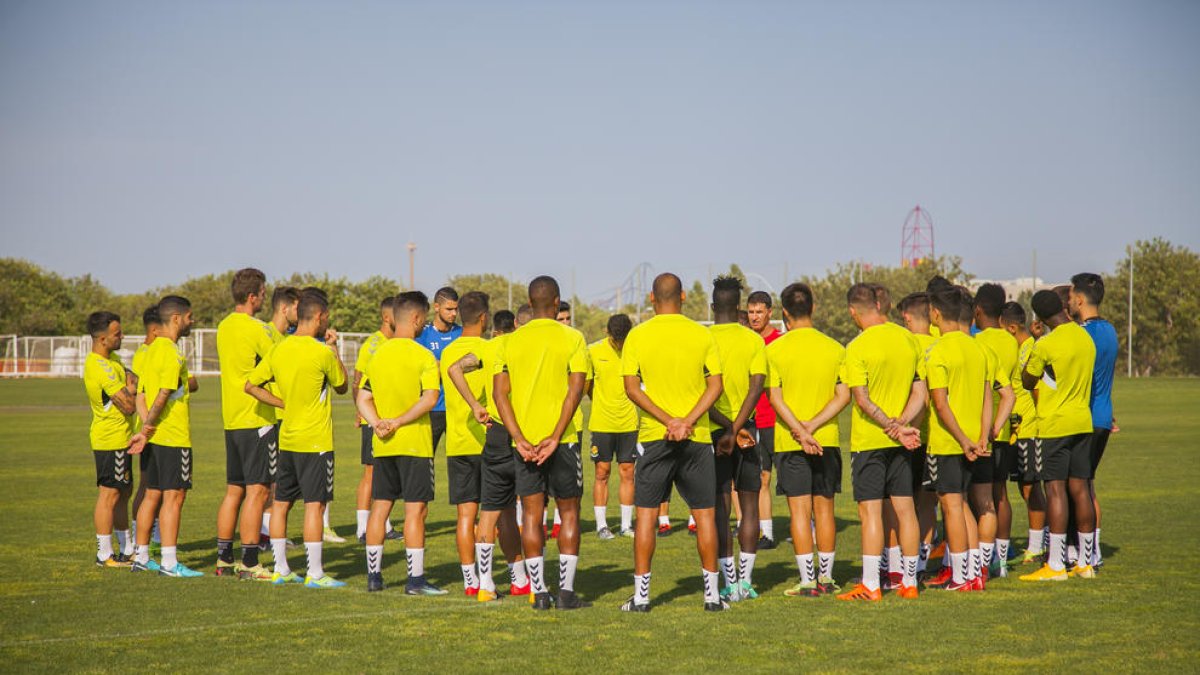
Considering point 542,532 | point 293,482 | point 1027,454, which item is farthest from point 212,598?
point 1027,454

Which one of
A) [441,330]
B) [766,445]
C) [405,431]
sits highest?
[441,330]

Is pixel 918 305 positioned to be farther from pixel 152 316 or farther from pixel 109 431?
pixel 109 431

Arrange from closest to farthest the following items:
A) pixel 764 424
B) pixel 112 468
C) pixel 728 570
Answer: pixel 728 570 → pixel 112 468 → pixel 764 424

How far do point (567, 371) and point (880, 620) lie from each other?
3.02 metres

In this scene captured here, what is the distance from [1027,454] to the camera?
10.8 m

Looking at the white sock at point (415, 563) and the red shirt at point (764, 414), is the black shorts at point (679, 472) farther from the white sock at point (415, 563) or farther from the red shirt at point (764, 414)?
the red shirt at point (764, 414)

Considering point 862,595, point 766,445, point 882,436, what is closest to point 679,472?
point 882,436

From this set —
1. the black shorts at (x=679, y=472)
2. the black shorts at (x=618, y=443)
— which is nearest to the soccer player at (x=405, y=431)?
the black shorts at (x=679, y=472)

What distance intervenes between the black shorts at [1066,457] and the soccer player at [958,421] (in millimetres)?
915

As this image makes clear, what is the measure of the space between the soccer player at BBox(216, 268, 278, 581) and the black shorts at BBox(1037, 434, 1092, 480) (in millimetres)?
7030

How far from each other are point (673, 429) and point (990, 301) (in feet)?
12.3

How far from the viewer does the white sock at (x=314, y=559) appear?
32.9ft

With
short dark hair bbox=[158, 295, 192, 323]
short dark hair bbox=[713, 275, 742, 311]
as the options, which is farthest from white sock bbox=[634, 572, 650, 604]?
short dark hair bbox=[158, 295, 192, 323]

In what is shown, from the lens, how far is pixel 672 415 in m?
8.98
